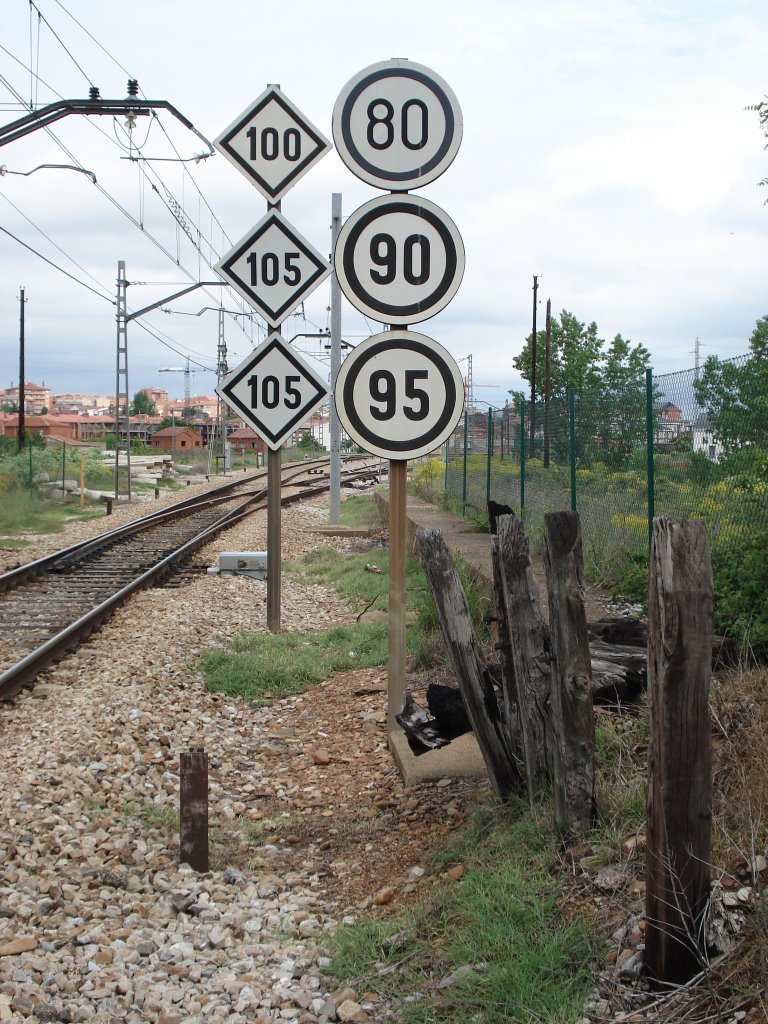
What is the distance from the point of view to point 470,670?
408cm

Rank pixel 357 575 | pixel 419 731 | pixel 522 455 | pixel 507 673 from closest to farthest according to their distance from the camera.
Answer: pixel 507 673
pixel 419 731
pixel 357 575
pixel 522 455

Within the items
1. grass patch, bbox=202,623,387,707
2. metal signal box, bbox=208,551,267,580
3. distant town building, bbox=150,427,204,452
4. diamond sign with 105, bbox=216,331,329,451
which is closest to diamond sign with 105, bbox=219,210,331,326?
diamond sign with 105, bbox=216,331,329,451

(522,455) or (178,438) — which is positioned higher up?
(178,438)

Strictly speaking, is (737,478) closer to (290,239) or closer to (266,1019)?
(290,239)

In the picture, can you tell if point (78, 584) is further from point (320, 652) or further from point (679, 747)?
point (679, 747)

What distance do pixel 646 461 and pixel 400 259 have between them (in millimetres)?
4207

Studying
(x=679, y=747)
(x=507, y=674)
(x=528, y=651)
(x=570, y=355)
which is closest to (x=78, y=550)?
(x=507, y=674)

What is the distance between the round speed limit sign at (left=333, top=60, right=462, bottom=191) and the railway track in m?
4.45

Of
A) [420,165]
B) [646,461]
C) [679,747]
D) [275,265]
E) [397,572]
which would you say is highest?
[275,265]

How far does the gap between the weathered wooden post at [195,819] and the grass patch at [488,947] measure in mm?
886

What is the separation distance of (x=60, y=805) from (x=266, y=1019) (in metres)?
2.01

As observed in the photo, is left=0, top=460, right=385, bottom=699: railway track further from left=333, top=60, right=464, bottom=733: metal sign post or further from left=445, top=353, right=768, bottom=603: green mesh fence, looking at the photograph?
left=445, top=353, right=768, bottom=603: green mesh fence

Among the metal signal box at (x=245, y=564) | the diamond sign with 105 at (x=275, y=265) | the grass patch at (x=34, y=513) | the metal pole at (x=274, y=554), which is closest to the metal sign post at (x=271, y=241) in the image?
the diamond sign with 105 at (x=275, y=265)

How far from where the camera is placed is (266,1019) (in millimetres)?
3012
